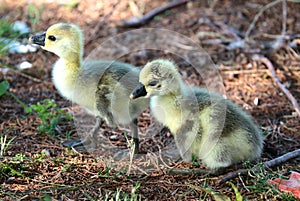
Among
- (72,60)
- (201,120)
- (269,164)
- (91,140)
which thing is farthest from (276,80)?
(72,60)

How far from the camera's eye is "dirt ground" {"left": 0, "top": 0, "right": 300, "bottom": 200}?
318 cm

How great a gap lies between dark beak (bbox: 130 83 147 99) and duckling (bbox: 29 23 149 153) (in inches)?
9.4

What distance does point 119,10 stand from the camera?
21.1ft

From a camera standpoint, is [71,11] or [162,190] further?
[71,11]

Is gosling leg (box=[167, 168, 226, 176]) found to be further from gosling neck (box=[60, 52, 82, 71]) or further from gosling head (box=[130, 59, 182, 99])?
gosling neck (box=[60, 52, 82, 71])

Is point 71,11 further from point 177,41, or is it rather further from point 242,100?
point 242,100

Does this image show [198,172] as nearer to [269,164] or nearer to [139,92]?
[269,164]

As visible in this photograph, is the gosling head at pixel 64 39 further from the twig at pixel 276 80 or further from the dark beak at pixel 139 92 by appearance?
the twig at pixel 276 80

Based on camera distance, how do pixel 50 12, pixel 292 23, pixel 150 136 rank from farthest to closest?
1. pixel 50 12
2. pixel 292 23
3. pixel 150 136

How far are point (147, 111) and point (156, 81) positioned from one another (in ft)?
3.90

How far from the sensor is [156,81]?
10.8 ft

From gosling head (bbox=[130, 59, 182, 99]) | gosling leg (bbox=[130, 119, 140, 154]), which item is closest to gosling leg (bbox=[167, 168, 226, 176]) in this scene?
gosling leg (bbox=[130, 119, 140, 154])

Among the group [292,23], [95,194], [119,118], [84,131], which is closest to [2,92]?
[84,131]

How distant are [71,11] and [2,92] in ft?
7.91
